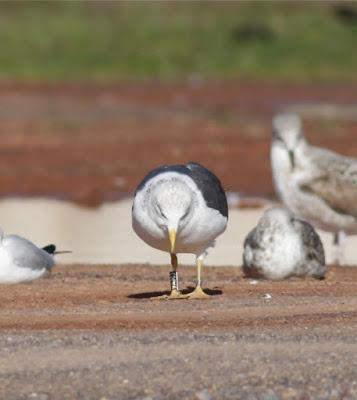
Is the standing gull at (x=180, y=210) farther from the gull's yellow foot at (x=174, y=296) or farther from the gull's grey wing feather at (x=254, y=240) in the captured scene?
the gull's grey wing feather at (x=254, y=240)

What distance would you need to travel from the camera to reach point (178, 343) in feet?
28.5

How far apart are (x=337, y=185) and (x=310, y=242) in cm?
232

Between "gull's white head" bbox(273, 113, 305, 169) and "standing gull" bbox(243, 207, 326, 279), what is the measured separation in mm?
2397

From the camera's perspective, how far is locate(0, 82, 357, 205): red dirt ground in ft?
75.7

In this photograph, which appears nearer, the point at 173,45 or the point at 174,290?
the point at 174,290

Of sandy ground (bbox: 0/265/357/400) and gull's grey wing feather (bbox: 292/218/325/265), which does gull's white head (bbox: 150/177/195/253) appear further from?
gull's grey wing feather (bbox: 292/218/325/265)

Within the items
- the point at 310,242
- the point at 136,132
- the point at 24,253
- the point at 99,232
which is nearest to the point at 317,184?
the point at 310,242

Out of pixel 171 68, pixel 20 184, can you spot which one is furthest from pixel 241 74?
pixel 20 184

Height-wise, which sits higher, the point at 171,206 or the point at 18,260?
the point at 171,206

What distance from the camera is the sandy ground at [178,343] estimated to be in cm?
771

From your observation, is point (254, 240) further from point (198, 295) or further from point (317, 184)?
point (317, 184)

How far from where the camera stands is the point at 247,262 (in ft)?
39.7

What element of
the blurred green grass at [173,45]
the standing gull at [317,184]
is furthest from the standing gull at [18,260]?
the blurred green grass at [173,45]

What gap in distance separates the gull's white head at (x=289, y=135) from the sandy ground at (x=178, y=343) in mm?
3018
